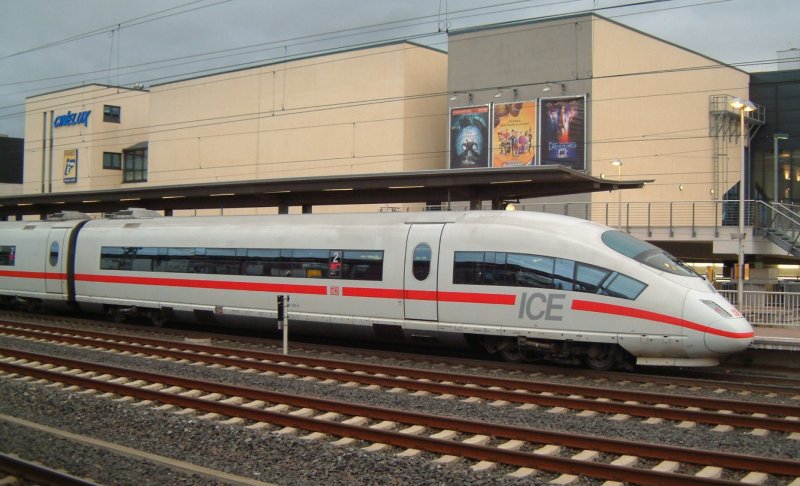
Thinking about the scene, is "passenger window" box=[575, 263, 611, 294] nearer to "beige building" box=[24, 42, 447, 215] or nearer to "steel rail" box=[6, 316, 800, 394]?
"steel rail" box=[6, 316, 800, 394]

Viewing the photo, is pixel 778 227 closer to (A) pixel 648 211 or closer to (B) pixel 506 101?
(A) pixel 648 211

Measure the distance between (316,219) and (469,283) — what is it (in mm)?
4339

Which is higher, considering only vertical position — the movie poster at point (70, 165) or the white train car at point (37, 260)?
the movie poster at point (70, 165)

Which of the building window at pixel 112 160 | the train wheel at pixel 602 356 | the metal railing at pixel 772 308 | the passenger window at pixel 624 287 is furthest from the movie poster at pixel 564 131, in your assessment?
the building window at pixel 112 160

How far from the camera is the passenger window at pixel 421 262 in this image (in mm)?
14023

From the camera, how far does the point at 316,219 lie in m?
16.2

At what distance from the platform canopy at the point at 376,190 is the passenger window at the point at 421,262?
304 centimetres

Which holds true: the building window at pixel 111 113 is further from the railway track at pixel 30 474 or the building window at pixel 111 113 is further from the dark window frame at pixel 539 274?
the railway track at pixel 30 474

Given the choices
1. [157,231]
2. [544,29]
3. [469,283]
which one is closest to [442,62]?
[544,29]

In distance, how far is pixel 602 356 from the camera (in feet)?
42.0

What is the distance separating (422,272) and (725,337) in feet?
17.9

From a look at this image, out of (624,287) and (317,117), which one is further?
(317,117)

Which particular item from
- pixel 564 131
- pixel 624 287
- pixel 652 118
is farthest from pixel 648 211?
pixel 624 287

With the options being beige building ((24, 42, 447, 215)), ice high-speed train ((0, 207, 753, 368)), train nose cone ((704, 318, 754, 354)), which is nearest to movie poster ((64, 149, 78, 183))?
beige building ((24, 42, 447, 215))
